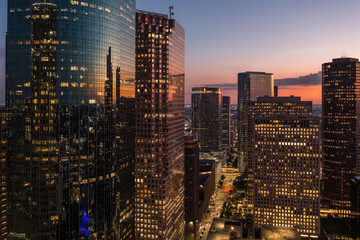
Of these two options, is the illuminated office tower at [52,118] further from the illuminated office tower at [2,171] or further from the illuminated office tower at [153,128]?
the illuminated office tower at [153,128]

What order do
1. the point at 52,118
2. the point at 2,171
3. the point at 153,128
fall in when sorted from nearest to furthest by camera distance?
the point at 52,118 → the point at 2,171 → the point at 153,128

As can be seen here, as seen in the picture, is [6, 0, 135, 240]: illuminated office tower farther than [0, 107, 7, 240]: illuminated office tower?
No

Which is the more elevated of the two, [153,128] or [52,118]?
[52,118]

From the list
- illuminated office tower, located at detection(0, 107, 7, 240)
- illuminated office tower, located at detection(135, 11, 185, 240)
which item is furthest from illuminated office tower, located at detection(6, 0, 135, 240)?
illuminated office tower, located at detection(135, 11, 185, 240)

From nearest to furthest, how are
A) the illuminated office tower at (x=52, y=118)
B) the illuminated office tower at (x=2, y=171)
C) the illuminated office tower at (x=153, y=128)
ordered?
the illuminated office tower at (x=52, y=118) < the illuminated office tower at (x=2, y=171) < the illuminated office tower at (x=153, y=128)

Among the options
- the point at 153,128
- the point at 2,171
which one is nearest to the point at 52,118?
the point at 2,171

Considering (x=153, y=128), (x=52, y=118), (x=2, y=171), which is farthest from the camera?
(x=153, y=128)

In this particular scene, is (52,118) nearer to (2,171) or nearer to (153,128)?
(2,171)

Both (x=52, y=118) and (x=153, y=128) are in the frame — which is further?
(x=153, y=128)

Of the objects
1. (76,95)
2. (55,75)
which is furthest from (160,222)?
(55,75)

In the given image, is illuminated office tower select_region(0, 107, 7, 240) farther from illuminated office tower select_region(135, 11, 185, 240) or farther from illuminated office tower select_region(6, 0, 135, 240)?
illuminated office tower select_region(135, 11, 185, 240)

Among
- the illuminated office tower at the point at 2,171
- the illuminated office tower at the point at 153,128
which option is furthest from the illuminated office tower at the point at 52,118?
the illuminated office tower at the point at 153,128
